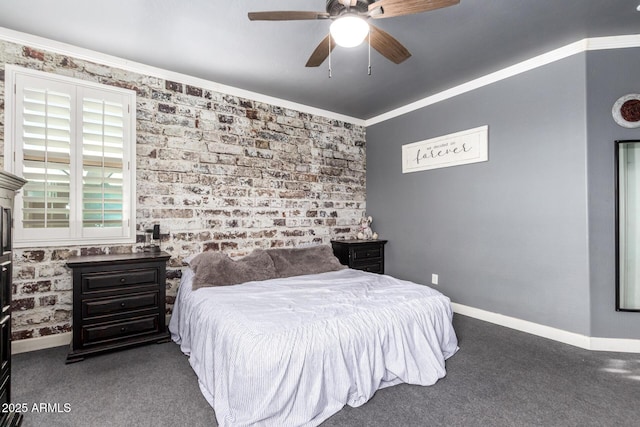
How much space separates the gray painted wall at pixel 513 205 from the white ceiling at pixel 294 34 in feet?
1.44

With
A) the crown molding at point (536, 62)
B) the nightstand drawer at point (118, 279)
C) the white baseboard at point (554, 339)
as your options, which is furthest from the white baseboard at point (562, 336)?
the nightstand drawer at point (118, 279)

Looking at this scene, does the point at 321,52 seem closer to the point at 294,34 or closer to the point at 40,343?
the point at 294,34

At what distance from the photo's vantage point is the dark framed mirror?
2.76 metres

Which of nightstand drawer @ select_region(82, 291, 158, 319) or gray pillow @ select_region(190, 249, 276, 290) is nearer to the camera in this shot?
nightstand drawer @ select_region(82, 291, 158, 319)

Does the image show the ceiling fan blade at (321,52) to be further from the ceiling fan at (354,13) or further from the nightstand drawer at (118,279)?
the nightstand drawer at (118,279)

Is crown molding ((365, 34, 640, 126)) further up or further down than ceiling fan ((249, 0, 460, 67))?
further up

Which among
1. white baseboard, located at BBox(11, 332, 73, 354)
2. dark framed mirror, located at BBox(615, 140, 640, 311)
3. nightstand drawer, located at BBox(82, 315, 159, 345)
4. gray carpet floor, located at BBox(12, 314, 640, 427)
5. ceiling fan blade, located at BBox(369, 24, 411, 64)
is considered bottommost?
gray carpet floor, located at BBox(12, 314, 640, 427)

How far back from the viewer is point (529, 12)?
94.6 inches

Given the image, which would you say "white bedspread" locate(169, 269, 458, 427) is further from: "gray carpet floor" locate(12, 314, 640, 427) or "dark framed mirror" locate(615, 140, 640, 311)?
"dark framed mirror" locate(615, 140, 640, 311)

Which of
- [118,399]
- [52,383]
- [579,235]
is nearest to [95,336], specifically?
[52,383]

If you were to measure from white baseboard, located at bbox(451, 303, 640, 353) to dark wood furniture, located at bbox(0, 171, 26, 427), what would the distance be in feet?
13.1

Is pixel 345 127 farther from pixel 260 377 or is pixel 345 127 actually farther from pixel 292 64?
pixel 260 377

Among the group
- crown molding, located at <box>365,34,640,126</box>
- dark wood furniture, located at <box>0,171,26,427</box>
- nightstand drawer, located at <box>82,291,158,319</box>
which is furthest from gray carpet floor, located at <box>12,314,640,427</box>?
crown molding, located at <box>365,34,640,126</box>

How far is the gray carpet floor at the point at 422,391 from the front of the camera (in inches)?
72.4
